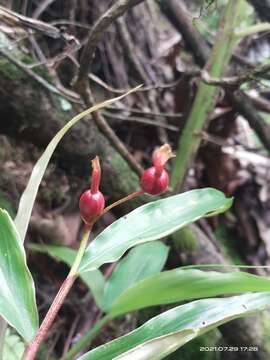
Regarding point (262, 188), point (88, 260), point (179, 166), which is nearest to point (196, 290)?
point (88, 260)

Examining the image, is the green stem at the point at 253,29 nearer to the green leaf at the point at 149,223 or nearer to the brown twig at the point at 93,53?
the brown twig at the point at 93,53

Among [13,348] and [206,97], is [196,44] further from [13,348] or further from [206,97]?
[13,348]

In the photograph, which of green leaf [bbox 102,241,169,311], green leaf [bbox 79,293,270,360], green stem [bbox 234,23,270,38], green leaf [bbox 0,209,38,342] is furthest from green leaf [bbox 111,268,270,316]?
green stem [bbox 234,23,270,38]

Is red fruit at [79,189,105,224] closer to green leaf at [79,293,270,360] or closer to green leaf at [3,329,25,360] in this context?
green leaf at [79,293,270,360]

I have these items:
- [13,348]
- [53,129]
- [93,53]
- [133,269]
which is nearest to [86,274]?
[133,269]

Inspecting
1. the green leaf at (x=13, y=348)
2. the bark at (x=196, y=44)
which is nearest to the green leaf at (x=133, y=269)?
the green leaf at (x=13, y=348)

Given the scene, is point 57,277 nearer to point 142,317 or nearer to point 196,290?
point 142,317
